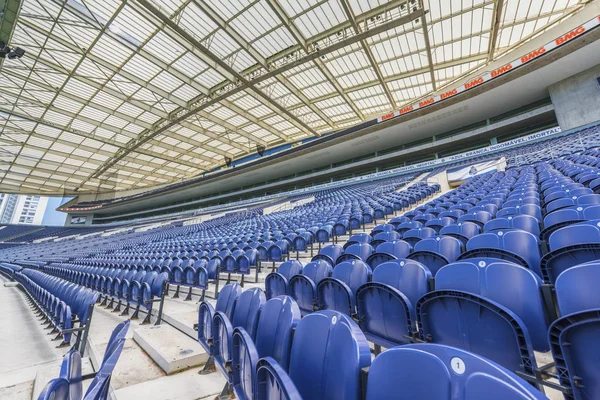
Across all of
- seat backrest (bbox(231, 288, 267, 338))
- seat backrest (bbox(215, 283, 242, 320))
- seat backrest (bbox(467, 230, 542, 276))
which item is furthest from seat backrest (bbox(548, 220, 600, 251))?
seat backrest (bbox(215, 283, 242, 320))

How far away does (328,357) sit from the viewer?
1069 millimetres

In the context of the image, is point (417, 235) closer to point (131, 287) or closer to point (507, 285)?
point (507, 285)

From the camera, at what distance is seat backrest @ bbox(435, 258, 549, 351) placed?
1381mm

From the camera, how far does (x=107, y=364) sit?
121cm

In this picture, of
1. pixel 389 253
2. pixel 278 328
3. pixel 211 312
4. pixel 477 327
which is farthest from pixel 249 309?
pixel 389 253

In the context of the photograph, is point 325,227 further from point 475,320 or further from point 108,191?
point 108,191

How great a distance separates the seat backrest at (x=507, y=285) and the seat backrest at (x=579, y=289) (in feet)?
0.47

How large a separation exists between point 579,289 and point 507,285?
0.32 m

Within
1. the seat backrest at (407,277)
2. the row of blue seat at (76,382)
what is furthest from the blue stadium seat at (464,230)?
the row of blue seat at (76,382)

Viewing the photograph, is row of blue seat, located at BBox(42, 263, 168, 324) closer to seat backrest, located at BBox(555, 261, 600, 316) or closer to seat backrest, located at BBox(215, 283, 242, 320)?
seat backrest, located at BBox(215, 283, 242, 320)

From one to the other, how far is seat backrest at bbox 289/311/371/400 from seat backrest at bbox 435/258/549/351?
0.99m

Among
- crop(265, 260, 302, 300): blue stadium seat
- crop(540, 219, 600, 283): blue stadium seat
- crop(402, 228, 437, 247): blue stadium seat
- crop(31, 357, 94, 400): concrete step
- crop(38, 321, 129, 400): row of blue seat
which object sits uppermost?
crop(402, 228, 437, 247): blue stadium seat

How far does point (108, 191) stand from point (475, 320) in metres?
43.2

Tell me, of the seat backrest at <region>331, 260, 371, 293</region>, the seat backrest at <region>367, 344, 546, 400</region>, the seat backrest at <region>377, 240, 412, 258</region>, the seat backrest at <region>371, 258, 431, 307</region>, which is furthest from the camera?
the seat backrest at <region>377, 240, 412, 258</region>
